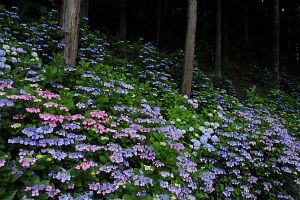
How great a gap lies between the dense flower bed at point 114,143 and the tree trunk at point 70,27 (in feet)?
1.33

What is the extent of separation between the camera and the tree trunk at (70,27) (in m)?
5.96

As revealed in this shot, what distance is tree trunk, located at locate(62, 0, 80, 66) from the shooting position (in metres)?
5.96

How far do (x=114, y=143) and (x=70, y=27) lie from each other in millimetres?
3347

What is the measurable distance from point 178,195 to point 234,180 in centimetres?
134

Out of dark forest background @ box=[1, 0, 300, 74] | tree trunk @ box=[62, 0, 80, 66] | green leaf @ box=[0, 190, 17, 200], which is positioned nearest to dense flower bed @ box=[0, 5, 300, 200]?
green leaf @ box=[0, 190, 17, 200]

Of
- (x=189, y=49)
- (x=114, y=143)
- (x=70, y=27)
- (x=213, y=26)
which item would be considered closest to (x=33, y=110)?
(x=114, y=143)

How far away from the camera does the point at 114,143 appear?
11.9 feet

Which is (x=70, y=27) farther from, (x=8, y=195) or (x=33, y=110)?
(x=8, y=195)

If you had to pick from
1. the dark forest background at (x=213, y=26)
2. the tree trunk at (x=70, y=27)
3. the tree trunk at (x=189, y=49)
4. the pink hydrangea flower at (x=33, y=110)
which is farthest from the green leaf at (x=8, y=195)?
the dark forest background at (x=213, y=26)

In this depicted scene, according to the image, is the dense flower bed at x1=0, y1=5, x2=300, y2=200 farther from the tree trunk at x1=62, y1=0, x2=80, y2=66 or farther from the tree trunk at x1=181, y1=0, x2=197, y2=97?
the tree trunk at x1=181, y1=0, x2=197, y2=97

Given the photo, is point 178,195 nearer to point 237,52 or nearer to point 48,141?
point 48,141

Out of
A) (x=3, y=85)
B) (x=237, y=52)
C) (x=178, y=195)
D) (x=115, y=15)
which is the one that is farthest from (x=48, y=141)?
(x=237, y=52)

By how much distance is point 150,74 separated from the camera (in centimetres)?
710

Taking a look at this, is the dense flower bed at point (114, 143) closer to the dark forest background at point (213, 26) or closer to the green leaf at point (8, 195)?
the green leaf at point (8, 195)
